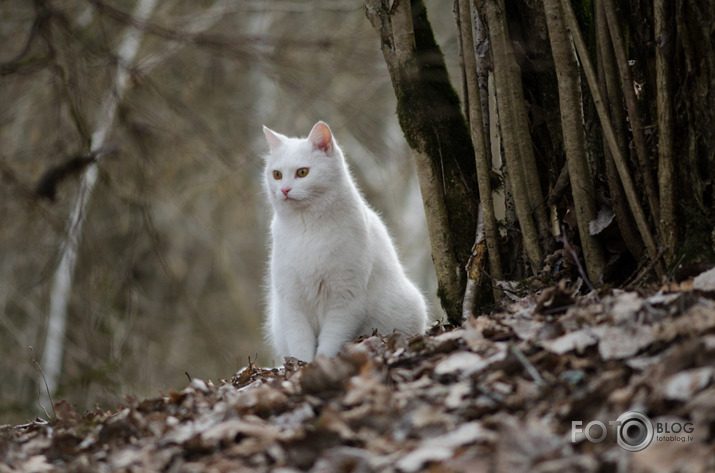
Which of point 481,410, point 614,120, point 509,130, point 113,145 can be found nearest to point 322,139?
point 509,130

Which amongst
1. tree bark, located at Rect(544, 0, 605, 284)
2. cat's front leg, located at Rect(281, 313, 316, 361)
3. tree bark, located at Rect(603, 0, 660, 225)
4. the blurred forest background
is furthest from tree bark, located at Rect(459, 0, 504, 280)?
the blurred forest background

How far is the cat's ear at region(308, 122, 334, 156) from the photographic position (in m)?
4.43

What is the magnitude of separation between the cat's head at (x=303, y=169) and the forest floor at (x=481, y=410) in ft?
5.55

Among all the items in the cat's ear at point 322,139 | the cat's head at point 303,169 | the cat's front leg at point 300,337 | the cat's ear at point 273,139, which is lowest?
the cat's front leg at point 300,337

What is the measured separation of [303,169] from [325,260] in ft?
2.01

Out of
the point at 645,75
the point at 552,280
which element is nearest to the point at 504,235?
the point at 552,280

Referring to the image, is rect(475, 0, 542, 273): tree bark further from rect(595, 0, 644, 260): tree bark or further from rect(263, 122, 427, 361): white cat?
rect(263, 122, 427, 361): white cat

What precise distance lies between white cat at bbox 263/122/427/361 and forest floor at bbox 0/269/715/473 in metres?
1.35

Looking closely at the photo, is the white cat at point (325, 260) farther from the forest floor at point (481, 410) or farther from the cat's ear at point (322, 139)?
the forest floor at point (481, 410)

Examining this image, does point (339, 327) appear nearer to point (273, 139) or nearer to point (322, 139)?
point (322, 139)

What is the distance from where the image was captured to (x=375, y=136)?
704 cm

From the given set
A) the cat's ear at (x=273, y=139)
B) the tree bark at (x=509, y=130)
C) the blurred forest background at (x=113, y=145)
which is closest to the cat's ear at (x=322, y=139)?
the cat's ear at (x=273, y=139)

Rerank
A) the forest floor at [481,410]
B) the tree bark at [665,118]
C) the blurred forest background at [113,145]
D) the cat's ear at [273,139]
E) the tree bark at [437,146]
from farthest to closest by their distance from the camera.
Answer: the blurred forest background at [113,145] < the cat's ear at [273,139] < the tree bark at [437,146] < the tree bark at [665,118] < the forest floor at [481,410]

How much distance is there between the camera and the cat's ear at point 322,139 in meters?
4.43
